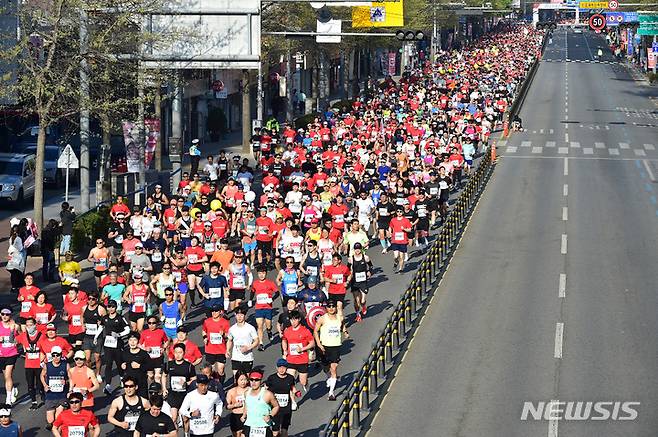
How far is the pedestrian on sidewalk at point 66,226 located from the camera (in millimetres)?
30516

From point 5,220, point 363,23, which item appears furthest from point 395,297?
point 363,23

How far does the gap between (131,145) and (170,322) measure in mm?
15407

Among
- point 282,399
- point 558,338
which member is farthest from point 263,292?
point 282,399

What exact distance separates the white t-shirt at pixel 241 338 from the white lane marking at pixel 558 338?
6284 mm

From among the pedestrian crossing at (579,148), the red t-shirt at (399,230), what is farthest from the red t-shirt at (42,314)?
the pedestrian crossing at (579,148)

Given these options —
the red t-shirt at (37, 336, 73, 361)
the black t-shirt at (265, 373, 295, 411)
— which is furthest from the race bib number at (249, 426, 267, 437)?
the red t-shirt at (37, 336, 73, 361)

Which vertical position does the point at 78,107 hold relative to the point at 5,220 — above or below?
above

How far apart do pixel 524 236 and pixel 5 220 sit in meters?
14.8

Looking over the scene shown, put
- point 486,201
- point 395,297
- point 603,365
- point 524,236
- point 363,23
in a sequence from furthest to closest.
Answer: point 363,23
point 486,201
point 524,236
point 395,297
point 603,365

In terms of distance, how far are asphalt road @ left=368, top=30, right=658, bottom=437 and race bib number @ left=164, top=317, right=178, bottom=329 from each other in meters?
3.61

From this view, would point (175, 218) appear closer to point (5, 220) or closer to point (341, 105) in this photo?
point (5, 220)

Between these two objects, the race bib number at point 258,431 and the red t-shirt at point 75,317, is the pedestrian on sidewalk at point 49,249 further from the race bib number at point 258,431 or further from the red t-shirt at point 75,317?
the race bib number at point 258,431

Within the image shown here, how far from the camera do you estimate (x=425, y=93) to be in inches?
3145

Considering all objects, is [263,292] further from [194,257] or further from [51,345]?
[51,345]
